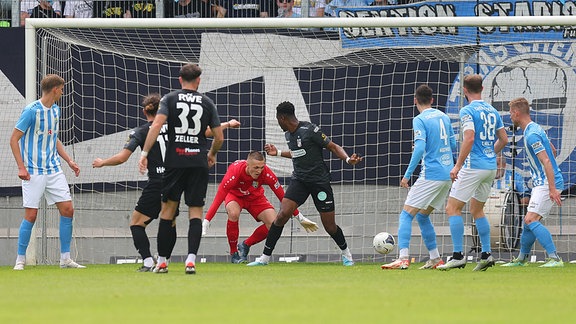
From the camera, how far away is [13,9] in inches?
751

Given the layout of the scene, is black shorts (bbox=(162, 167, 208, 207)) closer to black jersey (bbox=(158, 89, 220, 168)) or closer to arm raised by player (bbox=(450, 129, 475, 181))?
black jersey (bbox=(158, 89, 220, 168))

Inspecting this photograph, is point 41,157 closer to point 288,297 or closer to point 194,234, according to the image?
point 194,234

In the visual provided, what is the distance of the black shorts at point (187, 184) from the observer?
10.4 metres

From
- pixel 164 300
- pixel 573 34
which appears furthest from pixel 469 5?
pixel 164 300

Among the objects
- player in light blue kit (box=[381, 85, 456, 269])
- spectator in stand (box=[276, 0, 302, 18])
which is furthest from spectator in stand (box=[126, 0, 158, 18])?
player in light blue kit (box=[381, 85, 456, 269])

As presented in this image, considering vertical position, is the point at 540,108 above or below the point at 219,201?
above

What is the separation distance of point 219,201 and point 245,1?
5691mm

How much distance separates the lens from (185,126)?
1033 cm

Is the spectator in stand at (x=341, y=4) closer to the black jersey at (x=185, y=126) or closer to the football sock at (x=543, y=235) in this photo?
the football sock at (x=543, y=235)

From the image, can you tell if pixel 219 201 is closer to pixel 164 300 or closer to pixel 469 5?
pixel 469 5

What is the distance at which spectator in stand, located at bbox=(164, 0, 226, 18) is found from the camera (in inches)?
767

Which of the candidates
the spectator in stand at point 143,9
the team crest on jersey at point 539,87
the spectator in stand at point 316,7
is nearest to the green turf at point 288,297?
the team crest on jersey at point 539,87

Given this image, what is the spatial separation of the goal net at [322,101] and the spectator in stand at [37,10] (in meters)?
1.60

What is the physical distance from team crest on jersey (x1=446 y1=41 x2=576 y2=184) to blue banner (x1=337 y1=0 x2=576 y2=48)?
299 mm
